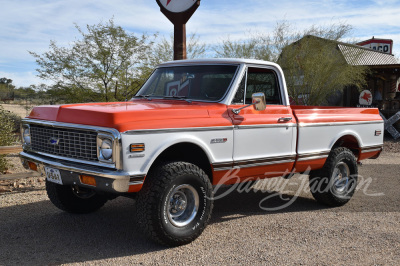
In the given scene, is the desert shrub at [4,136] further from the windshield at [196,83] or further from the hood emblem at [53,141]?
the hood emblem at [53,141]

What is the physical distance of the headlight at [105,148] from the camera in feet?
12.9

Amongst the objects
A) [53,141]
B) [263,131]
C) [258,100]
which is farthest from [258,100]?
[53,141]

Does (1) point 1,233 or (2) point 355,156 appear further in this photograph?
(2) point 355,156

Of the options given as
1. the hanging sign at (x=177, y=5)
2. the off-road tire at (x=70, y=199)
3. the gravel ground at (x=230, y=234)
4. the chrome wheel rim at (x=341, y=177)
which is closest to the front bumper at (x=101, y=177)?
the gravel ground at (x=230, y=234)

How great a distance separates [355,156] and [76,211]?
14.0ft

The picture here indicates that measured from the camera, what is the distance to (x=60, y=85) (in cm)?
1235

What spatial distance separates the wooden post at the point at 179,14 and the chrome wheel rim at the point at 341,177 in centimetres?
429

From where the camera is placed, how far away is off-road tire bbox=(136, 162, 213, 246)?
419 cm

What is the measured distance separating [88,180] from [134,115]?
0.75 metres

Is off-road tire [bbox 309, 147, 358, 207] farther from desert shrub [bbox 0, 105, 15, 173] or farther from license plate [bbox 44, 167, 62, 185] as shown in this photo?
desert shrub [bbox 0, 105, 15, 173]

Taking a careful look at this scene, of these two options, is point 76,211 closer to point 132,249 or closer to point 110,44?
point 132,249

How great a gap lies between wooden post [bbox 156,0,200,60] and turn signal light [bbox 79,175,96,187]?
5.56 metres

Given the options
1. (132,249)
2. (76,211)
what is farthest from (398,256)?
(76,211)

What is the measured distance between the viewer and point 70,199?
548 centimetres
